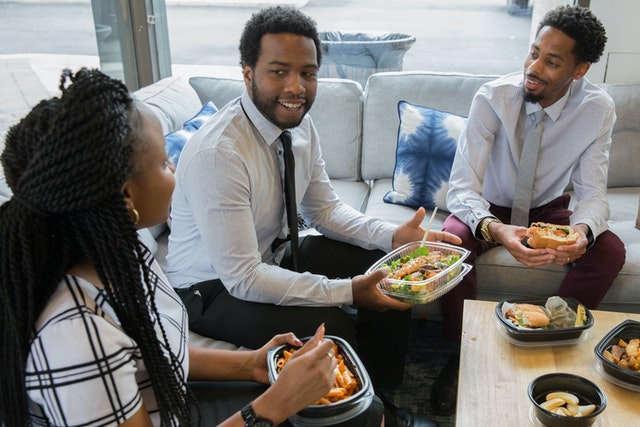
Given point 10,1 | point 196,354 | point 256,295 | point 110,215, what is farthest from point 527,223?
point 10,1

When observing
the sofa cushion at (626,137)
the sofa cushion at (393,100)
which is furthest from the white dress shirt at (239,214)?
the sofa cushion at (626,137)

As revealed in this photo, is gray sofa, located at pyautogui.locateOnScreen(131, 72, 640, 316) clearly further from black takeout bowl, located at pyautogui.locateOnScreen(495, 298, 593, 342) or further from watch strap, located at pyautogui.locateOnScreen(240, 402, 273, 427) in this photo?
watch strap, located at pyautogui.locateOnScreen(240, 402, 273, 427)

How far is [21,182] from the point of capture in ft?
3.01

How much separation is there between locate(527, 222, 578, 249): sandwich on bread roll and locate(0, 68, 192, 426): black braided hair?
138 centimetres

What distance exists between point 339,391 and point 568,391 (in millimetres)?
493

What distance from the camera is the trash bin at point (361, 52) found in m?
3.34

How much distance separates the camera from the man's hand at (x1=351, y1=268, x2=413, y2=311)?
5.57 feet

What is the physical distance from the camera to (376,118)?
284 centimetres

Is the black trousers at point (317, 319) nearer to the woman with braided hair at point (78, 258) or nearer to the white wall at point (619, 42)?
the woman with braided hair at point (78, 258)

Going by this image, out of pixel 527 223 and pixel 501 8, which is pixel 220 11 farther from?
pixel 527 223

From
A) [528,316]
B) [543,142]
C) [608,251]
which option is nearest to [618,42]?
[543,142]

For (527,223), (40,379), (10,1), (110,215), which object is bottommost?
(527,223)

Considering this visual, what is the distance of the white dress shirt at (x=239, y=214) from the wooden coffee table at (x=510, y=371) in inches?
14.9

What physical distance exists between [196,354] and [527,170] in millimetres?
1450
